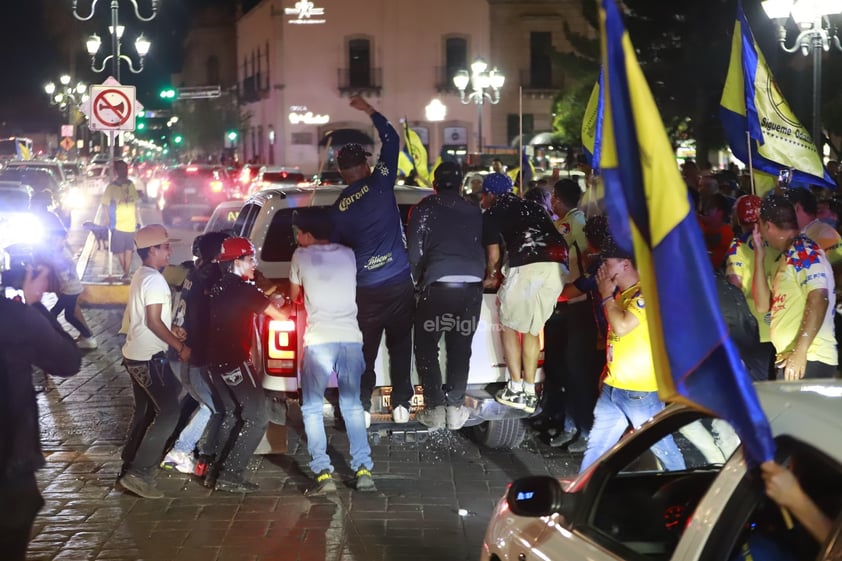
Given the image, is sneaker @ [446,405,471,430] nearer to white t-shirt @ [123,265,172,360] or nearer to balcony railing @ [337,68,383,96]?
white t-shirt @ [123,265,172,360]

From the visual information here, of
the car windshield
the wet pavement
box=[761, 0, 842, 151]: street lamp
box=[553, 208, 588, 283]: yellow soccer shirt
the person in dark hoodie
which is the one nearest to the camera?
the person in dark hoodie

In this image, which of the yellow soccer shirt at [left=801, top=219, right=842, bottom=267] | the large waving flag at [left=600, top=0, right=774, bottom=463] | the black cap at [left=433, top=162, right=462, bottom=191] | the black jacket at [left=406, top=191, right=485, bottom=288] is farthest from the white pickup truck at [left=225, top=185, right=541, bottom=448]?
the large waving flag at [left=600, top=0, right=774, bottom=463]

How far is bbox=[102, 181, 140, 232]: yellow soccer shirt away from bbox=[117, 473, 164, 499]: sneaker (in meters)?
11.4

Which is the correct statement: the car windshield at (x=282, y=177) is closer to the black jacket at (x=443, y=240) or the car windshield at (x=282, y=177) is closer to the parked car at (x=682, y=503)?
the black jacket at (x=443, y=240)

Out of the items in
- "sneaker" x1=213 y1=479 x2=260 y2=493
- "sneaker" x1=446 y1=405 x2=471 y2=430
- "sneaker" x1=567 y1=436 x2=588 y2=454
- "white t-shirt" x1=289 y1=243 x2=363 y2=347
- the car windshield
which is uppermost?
the car windshield

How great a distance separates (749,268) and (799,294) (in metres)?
0.96

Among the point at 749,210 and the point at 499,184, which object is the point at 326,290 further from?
the point at 749,210

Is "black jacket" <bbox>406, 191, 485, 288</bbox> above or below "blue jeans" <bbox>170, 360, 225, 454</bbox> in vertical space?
above

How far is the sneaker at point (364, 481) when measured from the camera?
7707 millimetres

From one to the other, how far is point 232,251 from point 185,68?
75.5m

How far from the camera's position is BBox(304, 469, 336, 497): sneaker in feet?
25.1

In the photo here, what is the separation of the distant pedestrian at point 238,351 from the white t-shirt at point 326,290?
0.34 metres

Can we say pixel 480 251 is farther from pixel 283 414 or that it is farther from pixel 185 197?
pixel 185 197

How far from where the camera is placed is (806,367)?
7.13 meters
